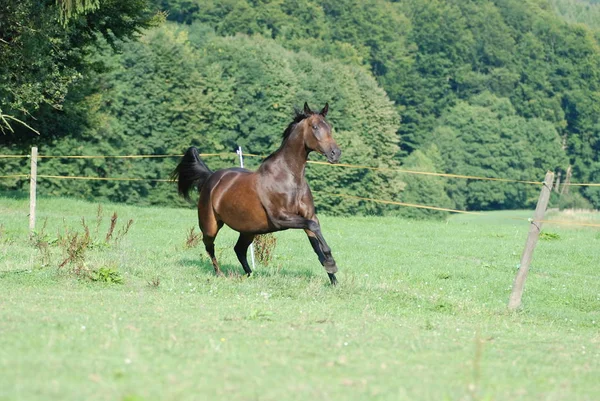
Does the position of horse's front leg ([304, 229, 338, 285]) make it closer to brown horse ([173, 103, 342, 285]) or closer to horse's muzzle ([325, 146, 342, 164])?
brown horse ([173, 103, 342, 285])

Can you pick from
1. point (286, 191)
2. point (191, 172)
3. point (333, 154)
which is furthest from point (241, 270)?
point (333, 154)

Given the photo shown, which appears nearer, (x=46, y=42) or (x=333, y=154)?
(x=333, y=154)

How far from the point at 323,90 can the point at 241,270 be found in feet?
209

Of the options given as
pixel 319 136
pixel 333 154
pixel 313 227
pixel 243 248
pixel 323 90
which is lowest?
pixel 243 248

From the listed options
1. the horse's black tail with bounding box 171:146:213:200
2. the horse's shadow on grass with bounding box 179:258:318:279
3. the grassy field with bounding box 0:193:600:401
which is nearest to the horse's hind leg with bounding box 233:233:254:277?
the horse's shadow on grass with bounding box 179:258:318:279

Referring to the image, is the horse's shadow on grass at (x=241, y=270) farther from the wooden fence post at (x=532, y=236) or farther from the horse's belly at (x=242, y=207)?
the wooden fence post at (x=532, y=236)

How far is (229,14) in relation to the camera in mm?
119000

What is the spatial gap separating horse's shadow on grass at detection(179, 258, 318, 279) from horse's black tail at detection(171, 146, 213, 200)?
111cm

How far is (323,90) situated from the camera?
259 ft

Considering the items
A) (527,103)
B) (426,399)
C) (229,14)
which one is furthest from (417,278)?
(527,103)

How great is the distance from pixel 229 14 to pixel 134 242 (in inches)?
3991

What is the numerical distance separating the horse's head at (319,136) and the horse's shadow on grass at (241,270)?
2.11 metres

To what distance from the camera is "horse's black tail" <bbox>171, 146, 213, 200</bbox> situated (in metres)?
16.1

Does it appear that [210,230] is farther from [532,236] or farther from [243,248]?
[532,236]
